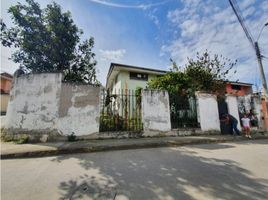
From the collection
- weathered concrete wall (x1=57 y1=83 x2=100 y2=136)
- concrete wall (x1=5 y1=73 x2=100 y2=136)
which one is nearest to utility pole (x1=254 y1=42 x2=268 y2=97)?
weathered concrete wall (x1=57 y1=83 x2=100 y2=136)

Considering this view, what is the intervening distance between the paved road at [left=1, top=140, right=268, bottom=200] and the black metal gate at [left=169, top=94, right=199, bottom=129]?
4196 millimetres

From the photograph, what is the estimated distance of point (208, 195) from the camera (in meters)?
2.79

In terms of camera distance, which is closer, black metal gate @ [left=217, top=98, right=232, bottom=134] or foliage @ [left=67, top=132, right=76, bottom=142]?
foliage @ [left=67, top=132, right=76, bottom=142]

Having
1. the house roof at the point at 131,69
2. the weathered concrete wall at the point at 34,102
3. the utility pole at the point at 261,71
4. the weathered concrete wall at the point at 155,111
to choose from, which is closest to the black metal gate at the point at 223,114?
the utility pole at the point at 261,71

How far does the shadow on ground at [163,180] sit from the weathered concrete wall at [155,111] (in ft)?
11.7

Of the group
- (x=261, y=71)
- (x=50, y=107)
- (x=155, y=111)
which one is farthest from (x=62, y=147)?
(x=261, y=71)

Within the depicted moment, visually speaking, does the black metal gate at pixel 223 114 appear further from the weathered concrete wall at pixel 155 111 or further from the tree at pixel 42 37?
the tree at pixel 42 37

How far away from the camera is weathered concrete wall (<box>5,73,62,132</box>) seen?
7.12 metres

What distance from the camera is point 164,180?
343 cm

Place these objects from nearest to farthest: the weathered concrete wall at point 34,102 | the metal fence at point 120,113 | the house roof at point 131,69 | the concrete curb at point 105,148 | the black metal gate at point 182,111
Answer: the concrete curb at point 105,148
the weathered concrete wall at point 34,102
the metal fence at point 120,113
the black metal gate at point 182,111
the house roof at point 131,69

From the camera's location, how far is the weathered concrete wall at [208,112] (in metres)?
9.63

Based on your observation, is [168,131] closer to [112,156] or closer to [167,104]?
[167,104]

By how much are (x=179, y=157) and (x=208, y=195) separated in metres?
2.43

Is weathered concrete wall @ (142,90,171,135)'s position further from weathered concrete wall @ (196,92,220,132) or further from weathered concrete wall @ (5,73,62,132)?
weathered concrete wall @ (5,73,62,132)
